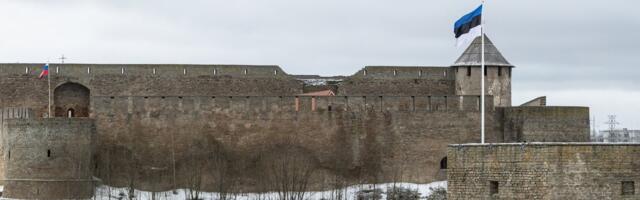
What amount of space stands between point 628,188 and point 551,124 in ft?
85.2

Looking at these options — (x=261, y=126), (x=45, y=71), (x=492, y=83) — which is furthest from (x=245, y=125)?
(x=492, y=83)

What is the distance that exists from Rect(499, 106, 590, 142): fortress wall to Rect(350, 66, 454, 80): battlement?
4161 mm

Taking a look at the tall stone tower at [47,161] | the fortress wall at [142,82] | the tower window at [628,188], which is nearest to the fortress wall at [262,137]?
the tall stone tower at [47,161]

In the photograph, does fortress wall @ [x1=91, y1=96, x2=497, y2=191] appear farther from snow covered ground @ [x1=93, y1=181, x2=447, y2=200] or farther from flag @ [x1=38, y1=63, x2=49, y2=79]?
flag @ [x1=38, y1=63, x2=49, y2=79]

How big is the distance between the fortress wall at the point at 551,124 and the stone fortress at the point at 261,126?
3 cm

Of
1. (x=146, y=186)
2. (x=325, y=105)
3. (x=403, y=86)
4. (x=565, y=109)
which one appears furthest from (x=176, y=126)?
(x=565, y=109)

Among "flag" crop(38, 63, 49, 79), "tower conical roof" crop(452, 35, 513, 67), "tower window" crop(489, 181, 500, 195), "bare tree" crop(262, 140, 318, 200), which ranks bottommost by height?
"bare tree" crop(262, 140, 318, 200)

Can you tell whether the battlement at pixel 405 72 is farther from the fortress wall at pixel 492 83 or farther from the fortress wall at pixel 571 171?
the fortress wall at pixel 571 171

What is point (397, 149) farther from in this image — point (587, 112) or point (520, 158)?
point (520, 158)

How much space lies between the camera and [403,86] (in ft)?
161

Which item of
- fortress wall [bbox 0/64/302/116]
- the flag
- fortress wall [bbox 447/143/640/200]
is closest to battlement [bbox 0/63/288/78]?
Result: fortress wall [bbox 0/64/302/116]

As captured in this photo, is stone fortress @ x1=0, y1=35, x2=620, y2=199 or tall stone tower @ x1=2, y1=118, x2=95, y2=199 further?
stone fortress @ x1=0, y1=35, x2=620, y2=199

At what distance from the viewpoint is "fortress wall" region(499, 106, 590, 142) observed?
4534 centimetres

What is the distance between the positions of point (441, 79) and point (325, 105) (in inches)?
211
